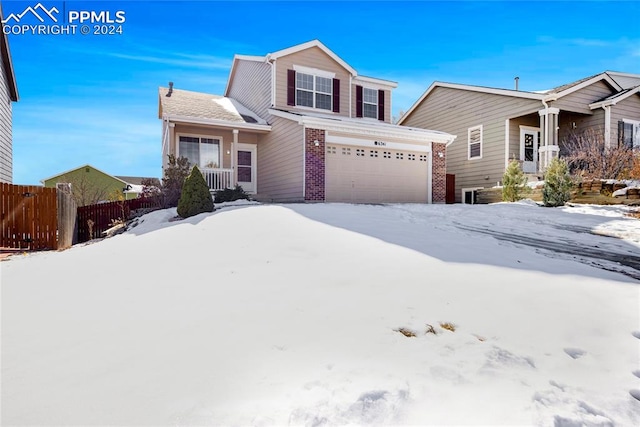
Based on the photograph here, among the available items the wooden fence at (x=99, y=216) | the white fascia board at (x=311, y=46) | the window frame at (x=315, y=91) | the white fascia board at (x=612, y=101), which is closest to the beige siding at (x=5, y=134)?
the wooden fence at (x=99, y=216)

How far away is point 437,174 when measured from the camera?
14.9 m

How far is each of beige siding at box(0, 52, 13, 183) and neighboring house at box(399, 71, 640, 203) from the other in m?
20.1

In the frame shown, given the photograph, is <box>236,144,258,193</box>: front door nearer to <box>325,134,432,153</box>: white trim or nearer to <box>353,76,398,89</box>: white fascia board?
<box>325,134,432,153</box>: white trim

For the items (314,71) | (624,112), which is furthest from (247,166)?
(624,112)

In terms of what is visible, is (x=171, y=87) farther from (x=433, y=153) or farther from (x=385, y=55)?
(x=433, y=153)

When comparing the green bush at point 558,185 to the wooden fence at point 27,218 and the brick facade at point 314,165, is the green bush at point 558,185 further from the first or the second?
the wooden fence at point 27,218

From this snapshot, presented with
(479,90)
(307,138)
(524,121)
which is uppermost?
(479,90)

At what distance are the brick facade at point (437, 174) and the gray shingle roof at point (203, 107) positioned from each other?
288 inches

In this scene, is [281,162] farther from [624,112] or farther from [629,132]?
[629,132]

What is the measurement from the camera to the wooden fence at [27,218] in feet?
26.9

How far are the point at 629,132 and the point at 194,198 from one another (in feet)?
61.0

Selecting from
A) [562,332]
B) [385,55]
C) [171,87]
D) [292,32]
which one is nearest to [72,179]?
[171,87]

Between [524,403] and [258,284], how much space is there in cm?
239

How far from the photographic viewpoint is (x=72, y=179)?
3375 centimetres
